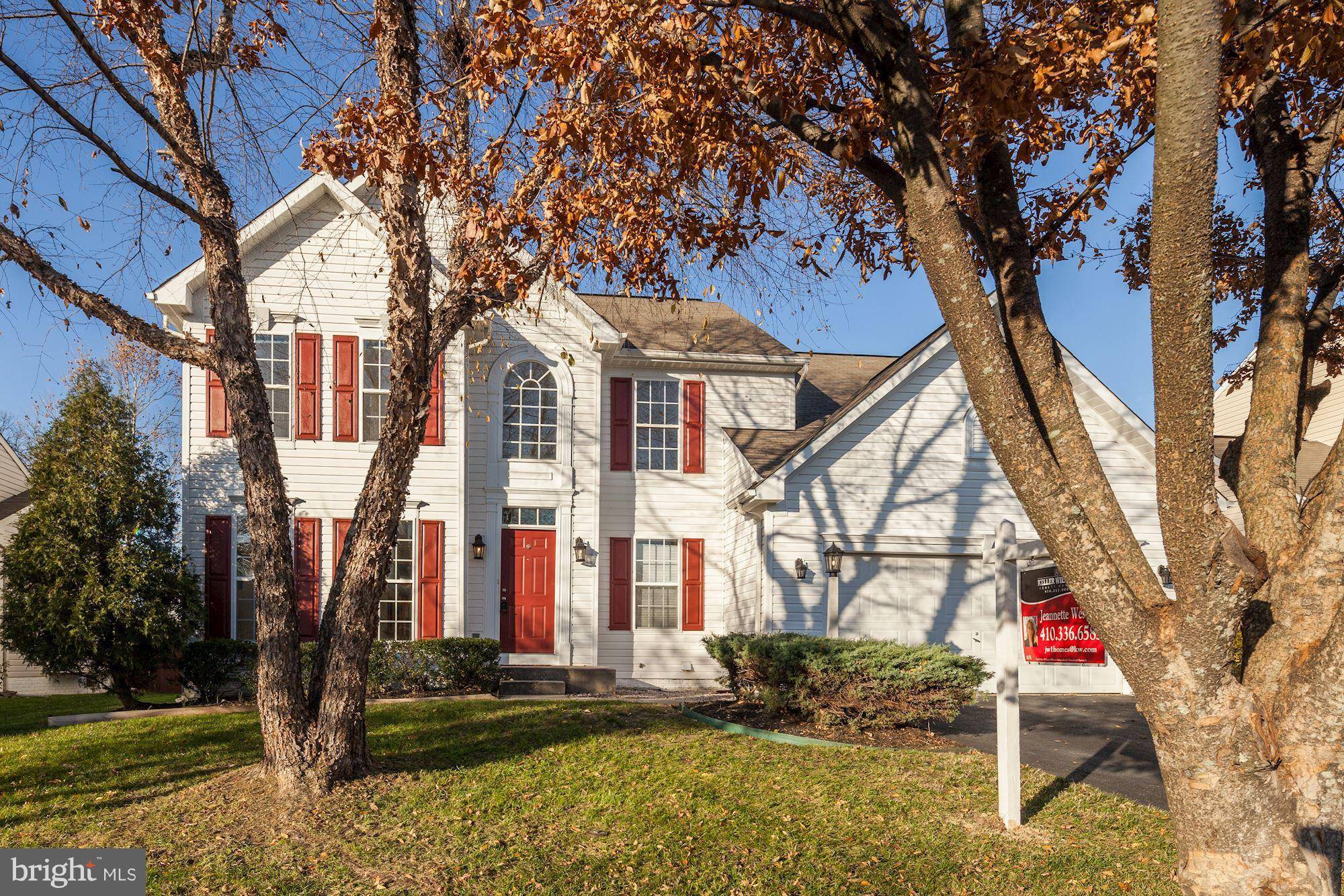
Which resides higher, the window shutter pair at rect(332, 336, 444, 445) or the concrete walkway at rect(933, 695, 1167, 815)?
the window shutter pair at rect(332, 336, 444, 445)

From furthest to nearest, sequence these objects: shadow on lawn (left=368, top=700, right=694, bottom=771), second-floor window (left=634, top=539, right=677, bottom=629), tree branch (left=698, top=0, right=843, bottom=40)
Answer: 1. second-floor window (left=634, top=539, right=677, bottom=629)
2. shadow on lawn (left=368, top=700, right=694, bottom=771)
3. tree branch (left=698, top=0, right=843, bottom=40)

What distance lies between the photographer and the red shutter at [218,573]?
1512 centimetres

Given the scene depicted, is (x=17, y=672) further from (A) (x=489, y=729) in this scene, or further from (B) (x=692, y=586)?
(A) (x=489, y=729)

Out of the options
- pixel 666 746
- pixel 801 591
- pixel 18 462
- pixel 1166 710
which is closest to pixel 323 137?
pixel 666 746

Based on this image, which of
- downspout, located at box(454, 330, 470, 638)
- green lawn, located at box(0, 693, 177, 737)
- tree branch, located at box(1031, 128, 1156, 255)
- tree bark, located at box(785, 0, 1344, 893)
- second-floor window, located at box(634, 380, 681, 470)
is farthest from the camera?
second-floor window, located at box(634, 380, 681, 470)

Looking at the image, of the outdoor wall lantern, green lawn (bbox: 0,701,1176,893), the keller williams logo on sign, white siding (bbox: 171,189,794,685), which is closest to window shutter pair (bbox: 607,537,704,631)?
white siding (bbox: 171,189,794,685)

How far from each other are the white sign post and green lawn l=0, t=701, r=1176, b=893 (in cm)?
29

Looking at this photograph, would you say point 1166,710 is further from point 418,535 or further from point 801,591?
point 418,535

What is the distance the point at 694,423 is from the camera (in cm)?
1798

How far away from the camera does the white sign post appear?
743 cm

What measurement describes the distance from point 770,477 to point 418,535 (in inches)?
217

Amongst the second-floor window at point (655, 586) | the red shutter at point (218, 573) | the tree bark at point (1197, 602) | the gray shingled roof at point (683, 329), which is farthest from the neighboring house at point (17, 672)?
the tree bark at point (1197, 602)

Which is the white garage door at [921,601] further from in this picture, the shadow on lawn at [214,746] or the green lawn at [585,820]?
the green lawn at [585,820]

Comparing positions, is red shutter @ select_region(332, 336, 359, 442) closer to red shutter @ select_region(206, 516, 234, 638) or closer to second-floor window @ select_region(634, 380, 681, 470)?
red shutter @ select_region(206, 516, 234, 638)
